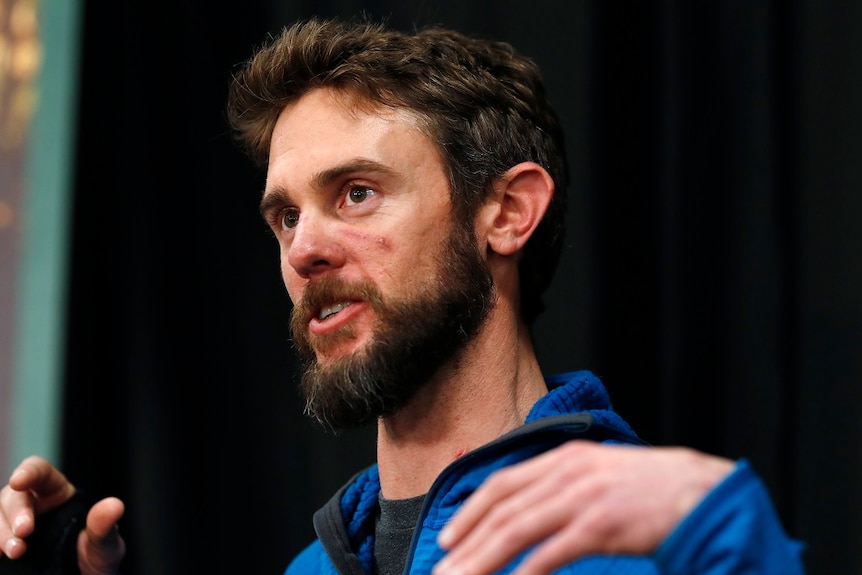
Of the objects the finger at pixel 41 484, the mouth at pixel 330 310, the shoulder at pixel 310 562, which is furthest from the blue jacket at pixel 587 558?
the finger at pixel 41 484

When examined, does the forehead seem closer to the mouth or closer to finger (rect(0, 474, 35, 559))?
the mouth

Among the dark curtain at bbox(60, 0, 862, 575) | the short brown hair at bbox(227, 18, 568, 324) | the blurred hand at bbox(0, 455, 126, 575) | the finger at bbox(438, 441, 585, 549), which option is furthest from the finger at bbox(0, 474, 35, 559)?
the finger at bbox(438, 441, 585, 549)

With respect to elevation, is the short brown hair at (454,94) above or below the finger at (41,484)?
above

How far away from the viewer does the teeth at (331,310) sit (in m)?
1.32

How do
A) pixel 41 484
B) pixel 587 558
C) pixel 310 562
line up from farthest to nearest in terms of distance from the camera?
pixel 310 562 < pixel 41 484 < pixel 587 558

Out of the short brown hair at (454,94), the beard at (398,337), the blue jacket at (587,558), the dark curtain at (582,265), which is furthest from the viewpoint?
the dark curtain at (582,265)

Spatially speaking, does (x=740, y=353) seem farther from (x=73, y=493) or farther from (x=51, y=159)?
(x=51, y=159)

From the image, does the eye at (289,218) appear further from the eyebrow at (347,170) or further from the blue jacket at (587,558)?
the blue jacket at (587,558)

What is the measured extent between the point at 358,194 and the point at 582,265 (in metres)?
0.52

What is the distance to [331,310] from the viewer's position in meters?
1.33

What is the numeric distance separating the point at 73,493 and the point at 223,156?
0.76 m

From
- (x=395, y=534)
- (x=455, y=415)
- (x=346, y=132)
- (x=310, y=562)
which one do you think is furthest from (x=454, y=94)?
(x=310, y=562)

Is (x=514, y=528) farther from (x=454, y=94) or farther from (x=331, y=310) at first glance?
(x=454, y=94)

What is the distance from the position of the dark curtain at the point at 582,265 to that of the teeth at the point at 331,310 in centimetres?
52
